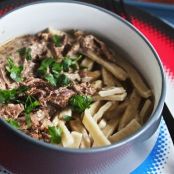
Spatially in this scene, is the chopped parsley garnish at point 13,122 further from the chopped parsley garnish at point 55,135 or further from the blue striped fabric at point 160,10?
the blue striped fabric at point 160,10

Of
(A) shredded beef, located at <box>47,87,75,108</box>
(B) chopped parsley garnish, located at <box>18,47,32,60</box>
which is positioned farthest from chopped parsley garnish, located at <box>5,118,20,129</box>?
(B) chopped parsley garnish, located at <box>18,47,32,60</box>

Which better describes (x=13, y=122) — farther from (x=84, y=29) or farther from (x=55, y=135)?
(x=84, y=29)

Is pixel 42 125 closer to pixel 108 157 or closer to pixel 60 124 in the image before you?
pixel 60 124

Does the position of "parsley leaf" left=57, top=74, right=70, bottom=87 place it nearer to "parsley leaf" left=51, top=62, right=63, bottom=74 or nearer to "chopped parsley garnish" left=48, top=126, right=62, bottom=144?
"parsley leaf" left=51, top=62, right=63, bottom=74

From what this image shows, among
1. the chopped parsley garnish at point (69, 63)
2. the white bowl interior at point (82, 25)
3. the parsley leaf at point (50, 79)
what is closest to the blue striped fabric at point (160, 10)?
the white bowl interior at point (82, 25)

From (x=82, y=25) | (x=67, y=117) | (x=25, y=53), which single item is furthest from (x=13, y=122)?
(x=82, y=25)

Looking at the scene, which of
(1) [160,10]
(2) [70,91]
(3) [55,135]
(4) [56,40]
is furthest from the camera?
(1) [160,10]
